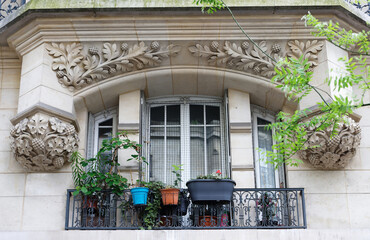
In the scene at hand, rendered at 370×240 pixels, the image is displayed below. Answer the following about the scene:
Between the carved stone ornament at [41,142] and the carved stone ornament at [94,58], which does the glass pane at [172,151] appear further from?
the carved stone ornament at [41,142]

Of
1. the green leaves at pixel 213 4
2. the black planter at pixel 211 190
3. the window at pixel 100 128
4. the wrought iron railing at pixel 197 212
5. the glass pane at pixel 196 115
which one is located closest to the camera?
the green leaves at pixel 213 4

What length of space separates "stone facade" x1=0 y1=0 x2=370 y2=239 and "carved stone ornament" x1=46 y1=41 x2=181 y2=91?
→ 0.05ft

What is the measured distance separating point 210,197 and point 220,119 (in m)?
1.89

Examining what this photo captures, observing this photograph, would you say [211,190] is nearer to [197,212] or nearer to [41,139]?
[197,212]

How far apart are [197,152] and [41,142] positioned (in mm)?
2561

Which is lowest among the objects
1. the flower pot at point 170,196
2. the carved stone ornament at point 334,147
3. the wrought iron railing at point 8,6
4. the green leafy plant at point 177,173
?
the flower pot at point 170,196

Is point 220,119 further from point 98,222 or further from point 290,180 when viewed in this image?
point 98,222

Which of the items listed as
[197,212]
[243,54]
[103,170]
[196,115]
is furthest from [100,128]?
[243,54]

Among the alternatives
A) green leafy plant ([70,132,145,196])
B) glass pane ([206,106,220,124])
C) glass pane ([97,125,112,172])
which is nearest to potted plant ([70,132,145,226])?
green leafy plant ([70,132,145,196])

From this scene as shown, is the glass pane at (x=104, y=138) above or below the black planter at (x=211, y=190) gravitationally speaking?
above

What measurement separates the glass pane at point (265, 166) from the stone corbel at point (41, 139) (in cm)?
307

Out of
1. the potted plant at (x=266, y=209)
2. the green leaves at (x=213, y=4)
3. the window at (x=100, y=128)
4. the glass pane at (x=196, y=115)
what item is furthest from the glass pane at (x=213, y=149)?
the green leaves at (x=213, y=4)

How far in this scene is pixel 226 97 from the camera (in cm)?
1002

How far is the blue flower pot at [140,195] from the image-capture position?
8742 mm
